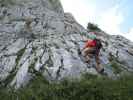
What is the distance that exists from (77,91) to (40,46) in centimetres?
677

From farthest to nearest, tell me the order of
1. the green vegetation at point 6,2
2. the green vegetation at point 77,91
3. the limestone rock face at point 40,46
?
the green vegetation at point 6,2
the limestone rock face at point 40,46
the green vegetation at point 77,91

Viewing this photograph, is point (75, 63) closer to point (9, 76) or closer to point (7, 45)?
point (9, 76)

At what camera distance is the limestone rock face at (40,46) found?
1593 centimetres

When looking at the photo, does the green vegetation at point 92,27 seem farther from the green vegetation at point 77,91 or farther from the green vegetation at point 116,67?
the green vegetation at point 77,91

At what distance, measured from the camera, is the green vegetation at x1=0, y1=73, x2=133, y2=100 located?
40.4ft

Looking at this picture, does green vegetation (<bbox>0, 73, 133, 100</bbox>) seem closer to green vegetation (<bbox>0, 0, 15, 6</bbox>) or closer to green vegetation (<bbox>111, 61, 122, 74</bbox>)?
green vegetation (<bbox>111, 61, 122, 74</bbox>)

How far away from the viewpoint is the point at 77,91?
12672 millimetres

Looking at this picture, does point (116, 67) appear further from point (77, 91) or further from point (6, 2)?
point (6, 2)

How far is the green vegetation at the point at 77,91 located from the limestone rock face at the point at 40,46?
4.54 feet

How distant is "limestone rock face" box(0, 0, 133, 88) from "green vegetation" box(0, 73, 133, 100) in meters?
1.39

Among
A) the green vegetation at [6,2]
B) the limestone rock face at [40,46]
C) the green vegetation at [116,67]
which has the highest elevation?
the green vegetation at [6,2]

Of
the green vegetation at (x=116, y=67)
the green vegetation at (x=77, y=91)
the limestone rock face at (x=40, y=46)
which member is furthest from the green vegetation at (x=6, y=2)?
the green vegetation at (x=77, y=91)

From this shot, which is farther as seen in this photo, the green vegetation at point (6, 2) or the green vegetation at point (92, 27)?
the green vegetation at point (92, 27)

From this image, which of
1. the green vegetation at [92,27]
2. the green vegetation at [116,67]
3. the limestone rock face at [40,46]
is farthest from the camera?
the green vegetation at [92,27]
